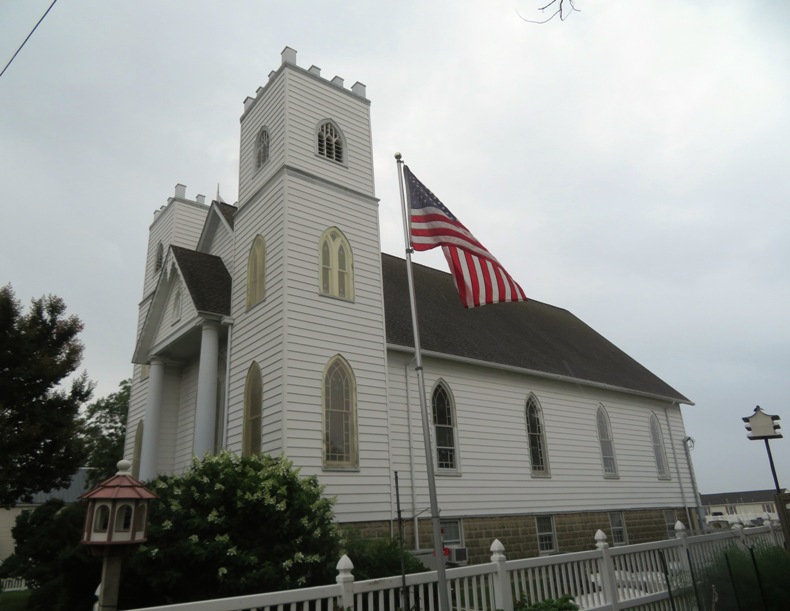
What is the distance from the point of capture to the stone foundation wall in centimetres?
1359

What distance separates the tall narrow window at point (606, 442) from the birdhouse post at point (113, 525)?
17.5 meters

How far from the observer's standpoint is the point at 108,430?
3731 centimetres

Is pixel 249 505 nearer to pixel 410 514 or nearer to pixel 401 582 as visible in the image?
pixel 401 582

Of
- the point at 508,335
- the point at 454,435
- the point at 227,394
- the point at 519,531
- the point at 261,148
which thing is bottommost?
the point at 519,531

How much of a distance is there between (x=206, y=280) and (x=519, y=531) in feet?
35.4

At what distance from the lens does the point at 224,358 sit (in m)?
15.9

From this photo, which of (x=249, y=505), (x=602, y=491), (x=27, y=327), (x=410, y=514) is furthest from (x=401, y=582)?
(x=27, y=327)

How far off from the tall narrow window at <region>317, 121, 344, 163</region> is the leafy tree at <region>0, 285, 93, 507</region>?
36.0 feet

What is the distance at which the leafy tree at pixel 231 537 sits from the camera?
26.0ft

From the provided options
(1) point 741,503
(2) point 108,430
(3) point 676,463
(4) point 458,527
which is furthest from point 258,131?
(1) point 741,503

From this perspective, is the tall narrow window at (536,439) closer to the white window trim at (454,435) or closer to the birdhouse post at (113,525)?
the white window trim at (454,435)

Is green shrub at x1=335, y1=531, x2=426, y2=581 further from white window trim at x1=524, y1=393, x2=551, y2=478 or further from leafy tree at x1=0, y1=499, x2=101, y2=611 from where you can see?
white window trim at x1=524, y1=393, x2=551, y2=478

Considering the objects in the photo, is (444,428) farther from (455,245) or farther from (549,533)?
(455,245)

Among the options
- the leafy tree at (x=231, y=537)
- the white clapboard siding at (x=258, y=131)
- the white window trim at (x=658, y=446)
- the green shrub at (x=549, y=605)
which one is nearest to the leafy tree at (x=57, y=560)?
the leafy tree at (x=231, y=537)
